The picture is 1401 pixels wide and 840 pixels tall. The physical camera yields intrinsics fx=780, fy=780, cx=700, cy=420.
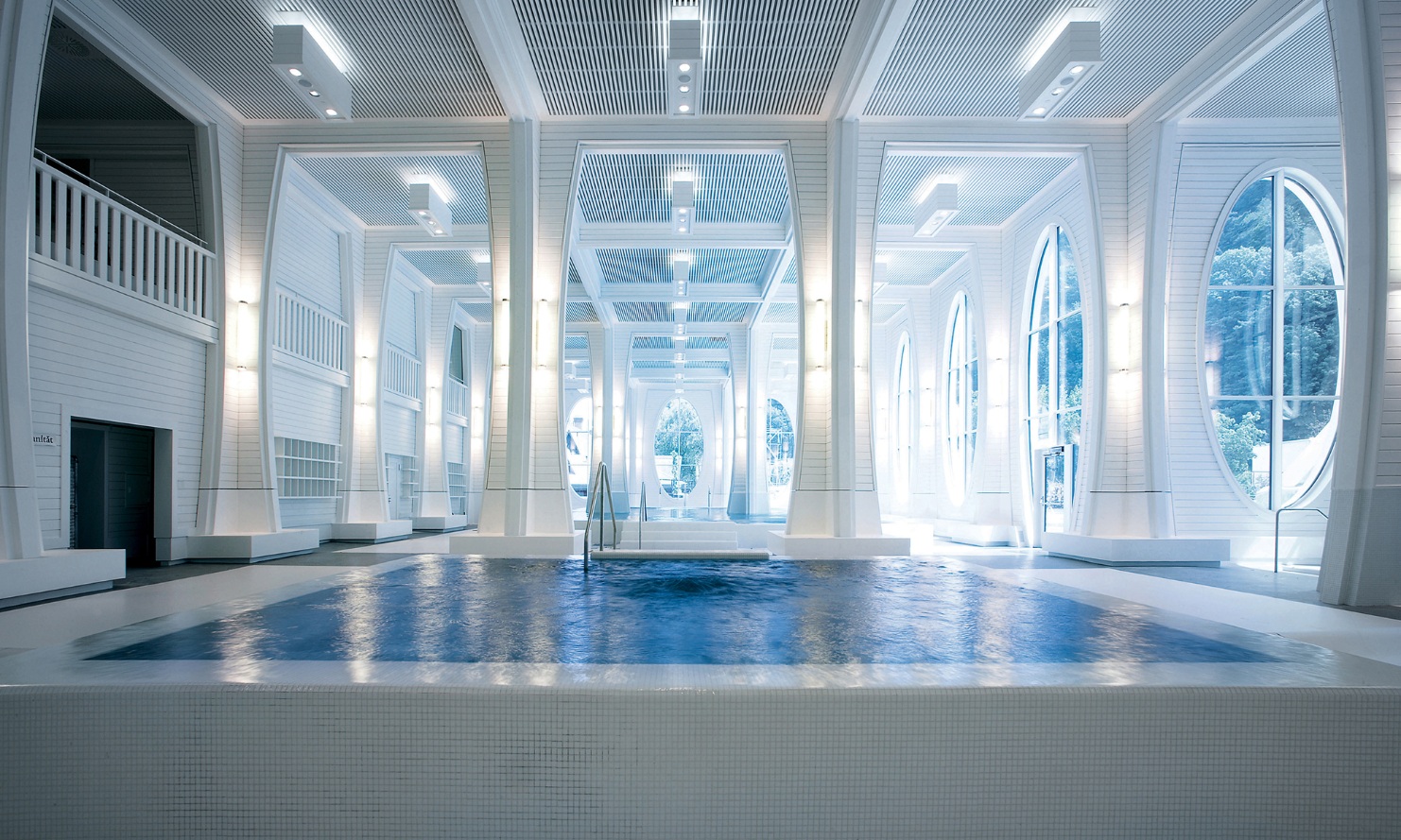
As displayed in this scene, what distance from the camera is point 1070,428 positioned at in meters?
13.7

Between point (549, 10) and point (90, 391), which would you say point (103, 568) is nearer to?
point (90, 391)

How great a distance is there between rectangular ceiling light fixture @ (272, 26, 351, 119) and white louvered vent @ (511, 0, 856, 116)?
2.36 m

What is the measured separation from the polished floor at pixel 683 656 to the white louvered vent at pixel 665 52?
21.1 ft

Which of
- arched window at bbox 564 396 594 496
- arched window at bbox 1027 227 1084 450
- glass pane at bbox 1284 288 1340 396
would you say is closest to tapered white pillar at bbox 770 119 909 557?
arched window at bbox 1027 227 1084 450

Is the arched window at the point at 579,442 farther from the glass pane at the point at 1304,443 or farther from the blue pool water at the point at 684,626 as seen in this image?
the blue pool water at the point at 684,626

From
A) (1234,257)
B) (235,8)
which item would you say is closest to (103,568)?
(235,8)

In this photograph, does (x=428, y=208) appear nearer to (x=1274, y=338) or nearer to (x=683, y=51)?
(x=683, y=51)

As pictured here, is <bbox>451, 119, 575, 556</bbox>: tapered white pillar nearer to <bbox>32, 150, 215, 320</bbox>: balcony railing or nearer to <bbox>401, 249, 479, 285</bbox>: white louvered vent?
<bbox>32, 150, 215, 320</bbox>: balcony railing

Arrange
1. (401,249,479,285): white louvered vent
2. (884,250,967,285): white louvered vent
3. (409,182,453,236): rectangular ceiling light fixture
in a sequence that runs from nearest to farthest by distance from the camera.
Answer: (409,182,453,236): rectangular ceiling light fixture, (401,249,479,285): white louvered vent, (884,250,967,285): white louvered vent

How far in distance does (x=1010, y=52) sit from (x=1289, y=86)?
384 cm

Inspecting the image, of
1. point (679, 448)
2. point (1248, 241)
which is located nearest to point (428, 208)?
point (1248, 241)

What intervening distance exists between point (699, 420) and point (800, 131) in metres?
26.7

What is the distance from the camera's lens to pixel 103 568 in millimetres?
7562

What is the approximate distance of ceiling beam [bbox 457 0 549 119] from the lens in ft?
27.8
